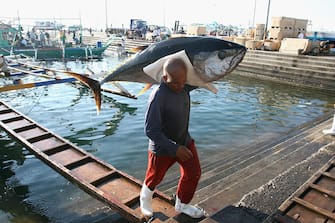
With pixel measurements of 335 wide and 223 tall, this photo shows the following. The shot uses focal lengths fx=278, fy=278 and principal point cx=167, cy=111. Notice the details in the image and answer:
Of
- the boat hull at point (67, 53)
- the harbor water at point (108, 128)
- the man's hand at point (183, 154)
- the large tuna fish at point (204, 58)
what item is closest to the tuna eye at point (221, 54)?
the large tuna fish at point (204, 58)

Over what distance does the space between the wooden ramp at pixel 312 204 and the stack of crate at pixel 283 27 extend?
67.4ft

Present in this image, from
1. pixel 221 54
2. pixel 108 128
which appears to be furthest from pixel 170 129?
pixel 108 128

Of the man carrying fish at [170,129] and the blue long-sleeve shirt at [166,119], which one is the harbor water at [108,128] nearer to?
the man carrying fish at [170,129]

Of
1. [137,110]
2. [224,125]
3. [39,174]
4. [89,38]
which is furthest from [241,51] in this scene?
[89,38]

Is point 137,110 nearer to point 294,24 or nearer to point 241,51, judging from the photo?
point 241,51

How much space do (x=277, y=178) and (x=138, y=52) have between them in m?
3.22

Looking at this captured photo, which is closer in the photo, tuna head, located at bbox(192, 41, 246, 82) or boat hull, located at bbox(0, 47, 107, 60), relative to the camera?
tuna head, located at bbox(192, 41, 246, 82)

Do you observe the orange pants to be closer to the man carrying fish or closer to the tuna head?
the man carrying fish

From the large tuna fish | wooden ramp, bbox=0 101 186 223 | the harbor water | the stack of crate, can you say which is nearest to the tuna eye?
the large tuna fish

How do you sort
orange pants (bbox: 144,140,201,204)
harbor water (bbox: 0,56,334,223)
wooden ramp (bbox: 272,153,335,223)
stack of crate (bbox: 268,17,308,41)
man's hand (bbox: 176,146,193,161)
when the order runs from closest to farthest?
man's hand (bbox: 176,146,193,161) < orange pants (bbox: 144,140,201,204) < wooden ramp (bbox: 272,153,335,223) < harbor water (bbox: 0,56,334,223) < stack of crate (bbox: 268,17,308,41)

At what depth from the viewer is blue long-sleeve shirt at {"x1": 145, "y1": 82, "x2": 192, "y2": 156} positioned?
9.00 ft

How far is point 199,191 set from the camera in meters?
4.77

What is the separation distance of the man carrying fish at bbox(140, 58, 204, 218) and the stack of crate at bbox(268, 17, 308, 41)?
22.1 meters

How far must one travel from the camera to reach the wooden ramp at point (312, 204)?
3326 mm
